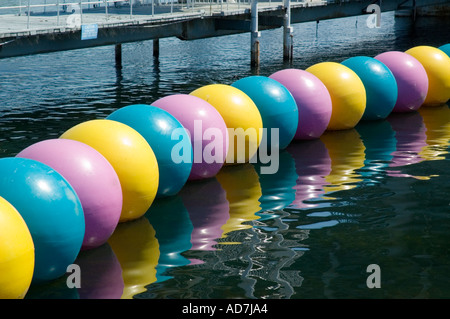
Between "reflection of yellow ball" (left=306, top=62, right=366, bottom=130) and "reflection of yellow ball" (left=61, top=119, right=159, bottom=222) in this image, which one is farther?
"reflection of yellow ball" (left=306, top=62, right=366, bottom=130)

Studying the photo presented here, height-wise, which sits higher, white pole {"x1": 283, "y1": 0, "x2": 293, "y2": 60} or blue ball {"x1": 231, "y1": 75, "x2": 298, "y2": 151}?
white pole {"x1": 283, "y1": 0, "x2": 293, "y2": 60}

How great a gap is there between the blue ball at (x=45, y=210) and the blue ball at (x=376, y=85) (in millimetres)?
11090

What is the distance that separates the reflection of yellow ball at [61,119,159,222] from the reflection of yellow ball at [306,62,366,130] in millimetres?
7075

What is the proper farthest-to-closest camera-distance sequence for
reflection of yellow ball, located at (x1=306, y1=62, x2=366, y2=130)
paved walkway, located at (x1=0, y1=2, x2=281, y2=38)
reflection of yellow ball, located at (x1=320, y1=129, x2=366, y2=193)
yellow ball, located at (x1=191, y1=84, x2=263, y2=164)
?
paved walkway, located at (x1=0, y1=2, x2=281, y2=38)
reflection of yellow ball, located at (x1=306, y1=62, x2=366, y2=130)
yellow ball, located at (x1=191, y1=84, x2=263, y2=164)
reflection of yellow ball, located at (x1=320, y1=129, x2=366, y2=193)

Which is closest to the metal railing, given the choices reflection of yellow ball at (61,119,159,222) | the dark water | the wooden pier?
the wooden pier

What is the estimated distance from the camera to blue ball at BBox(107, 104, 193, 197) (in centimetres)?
1297

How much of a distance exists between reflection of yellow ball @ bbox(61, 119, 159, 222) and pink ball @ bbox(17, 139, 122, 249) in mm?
640

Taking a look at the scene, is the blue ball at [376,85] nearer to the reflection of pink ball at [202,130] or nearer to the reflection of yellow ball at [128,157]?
the reflection of pink ball at [202,130]

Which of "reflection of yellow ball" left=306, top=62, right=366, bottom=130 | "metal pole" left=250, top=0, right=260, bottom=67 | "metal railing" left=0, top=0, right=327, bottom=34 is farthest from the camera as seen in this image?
"metal pole" left=250, top=0, right=260, bottom=67

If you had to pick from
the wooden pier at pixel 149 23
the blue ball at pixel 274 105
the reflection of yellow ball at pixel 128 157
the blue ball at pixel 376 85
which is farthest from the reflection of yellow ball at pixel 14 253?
the wooden pier at pixel 149 23

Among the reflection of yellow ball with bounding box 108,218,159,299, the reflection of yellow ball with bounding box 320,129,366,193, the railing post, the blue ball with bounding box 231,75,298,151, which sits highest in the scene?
the railing post

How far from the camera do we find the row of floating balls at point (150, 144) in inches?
368

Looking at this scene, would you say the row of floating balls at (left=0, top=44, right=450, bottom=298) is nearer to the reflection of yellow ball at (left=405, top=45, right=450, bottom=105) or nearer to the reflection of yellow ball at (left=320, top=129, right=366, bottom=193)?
the reflection of yellow ball at (left=405, top=45, right=450, bottom=105)
